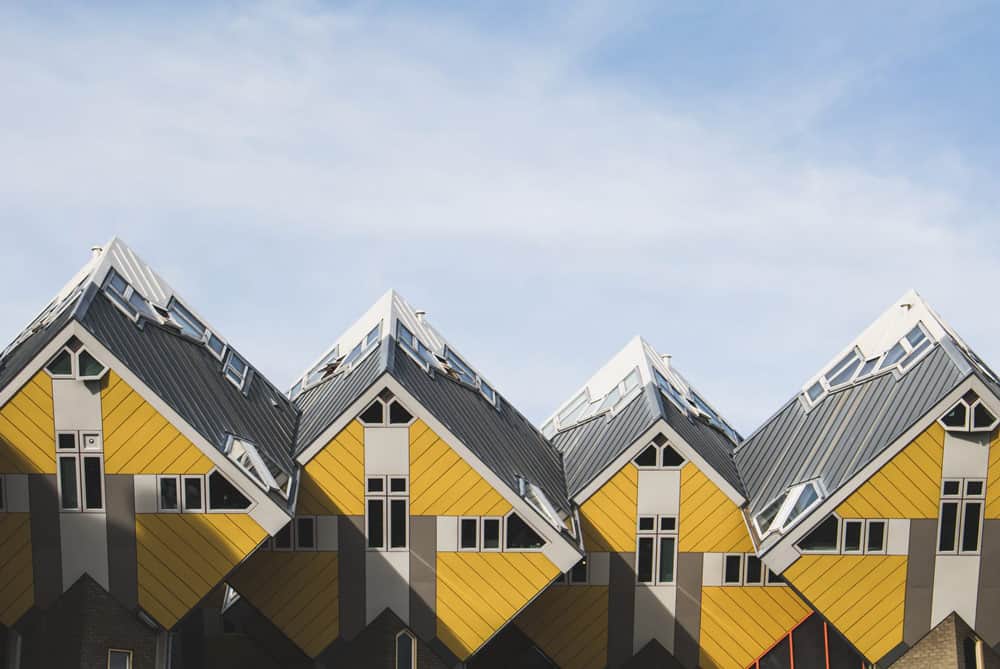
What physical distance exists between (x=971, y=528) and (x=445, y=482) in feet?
53.3

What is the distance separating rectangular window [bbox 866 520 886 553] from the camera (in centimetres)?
3172

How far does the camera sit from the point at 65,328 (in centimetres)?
2895

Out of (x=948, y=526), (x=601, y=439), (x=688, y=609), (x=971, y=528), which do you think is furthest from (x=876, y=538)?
(x=601, y=439)

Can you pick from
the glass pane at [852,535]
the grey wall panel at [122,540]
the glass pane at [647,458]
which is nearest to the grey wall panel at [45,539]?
the grey wall panel at [122,540]

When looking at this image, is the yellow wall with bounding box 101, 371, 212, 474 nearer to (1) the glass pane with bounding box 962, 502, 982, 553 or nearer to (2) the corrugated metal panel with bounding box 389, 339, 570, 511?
(2) the corrugated metal panel with bounding box 389, 339, 570, 511

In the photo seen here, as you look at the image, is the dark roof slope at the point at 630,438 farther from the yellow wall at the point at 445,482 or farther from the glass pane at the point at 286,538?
the glass pane at the point at 286,538

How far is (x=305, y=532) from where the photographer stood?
106 feet

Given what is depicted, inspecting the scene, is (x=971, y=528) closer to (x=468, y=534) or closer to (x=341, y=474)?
(x=468, y=534)

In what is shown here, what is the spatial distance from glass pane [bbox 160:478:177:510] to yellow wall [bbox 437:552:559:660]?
8142 mm

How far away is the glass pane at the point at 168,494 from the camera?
30078mm

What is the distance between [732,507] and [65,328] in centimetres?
2150

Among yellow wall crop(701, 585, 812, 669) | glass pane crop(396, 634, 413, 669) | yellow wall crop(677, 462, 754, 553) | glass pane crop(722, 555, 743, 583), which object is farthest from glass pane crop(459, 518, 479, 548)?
glass pane crop(722, 555, 743, 583)

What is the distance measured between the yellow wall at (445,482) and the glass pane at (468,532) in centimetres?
25

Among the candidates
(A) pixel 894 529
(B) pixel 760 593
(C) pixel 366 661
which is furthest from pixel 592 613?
(A) pixel 894 529
